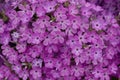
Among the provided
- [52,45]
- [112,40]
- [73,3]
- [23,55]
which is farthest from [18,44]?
[112,40]

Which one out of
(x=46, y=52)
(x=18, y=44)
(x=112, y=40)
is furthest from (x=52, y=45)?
(x=112, y=40)

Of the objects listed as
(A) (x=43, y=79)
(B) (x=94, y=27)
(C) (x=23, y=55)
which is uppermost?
(B) (x=94, y=27)

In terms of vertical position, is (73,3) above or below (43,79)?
above

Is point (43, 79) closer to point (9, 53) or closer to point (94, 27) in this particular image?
point (9, 53)

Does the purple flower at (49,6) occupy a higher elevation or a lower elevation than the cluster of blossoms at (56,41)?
higher

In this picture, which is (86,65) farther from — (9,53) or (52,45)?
(9,53)

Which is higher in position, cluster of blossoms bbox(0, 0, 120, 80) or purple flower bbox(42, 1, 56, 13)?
purple flower bbox(42, 1, 56, 13)

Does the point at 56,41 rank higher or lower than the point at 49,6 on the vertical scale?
lower
